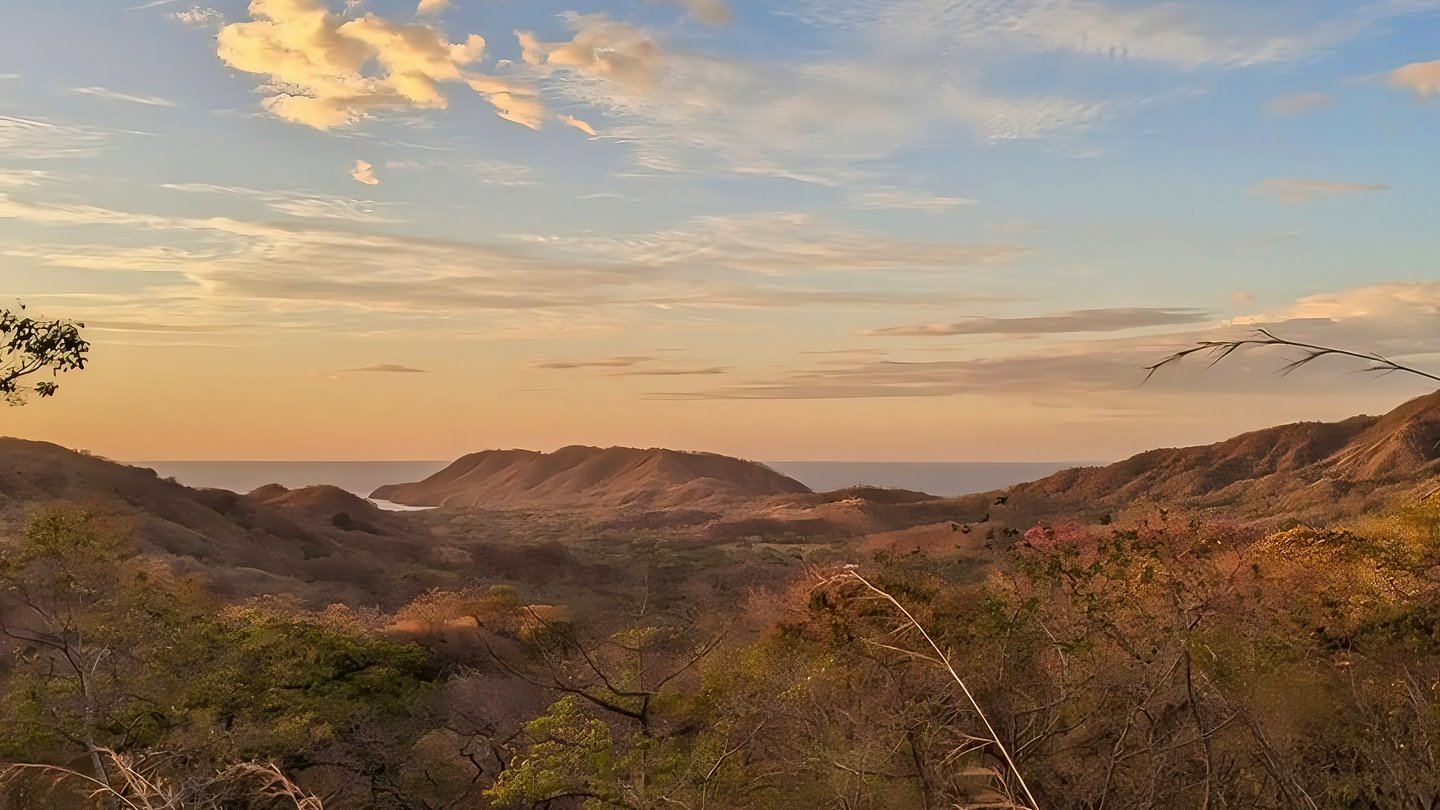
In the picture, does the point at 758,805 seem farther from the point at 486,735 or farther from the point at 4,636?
the point at 4,636

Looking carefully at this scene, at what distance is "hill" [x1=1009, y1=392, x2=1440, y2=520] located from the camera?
8731 centimetres

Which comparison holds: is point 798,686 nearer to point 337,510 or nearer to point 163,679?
point 163,679

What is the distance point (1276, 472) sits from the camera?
11369 centimetres

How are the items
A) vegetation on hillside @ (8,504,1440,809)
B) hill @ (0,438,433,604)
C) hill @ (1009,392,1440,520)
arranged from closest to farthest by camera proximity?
vegetation on hillside @ (8,504,1440,809)
hill @ (0,438,433,604)
hill @ (1009,392,1440,520)

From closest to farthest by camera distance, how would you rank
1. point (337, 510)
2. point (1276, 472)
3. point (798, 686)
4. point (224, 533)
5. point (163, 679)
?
point (798, 686), point (163, 679), point (224, 533), point (1276, 472), point (337, 510)

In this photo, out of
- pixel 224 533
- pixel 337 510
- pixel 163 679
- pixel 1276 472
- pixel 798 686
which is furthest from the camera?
pixel 337 510

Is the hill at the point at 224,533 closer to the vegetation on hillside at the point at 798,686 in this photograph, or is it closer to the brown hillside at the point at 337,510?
the brown hillside at the point at 337,510

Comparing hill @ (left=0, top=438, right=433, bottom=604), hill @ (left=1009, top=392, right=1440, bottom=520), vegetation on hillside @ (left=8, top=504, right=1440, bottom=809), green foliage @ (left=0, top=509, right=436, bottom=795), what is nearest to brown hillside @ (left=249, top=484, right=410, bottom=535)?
hill @ (left=0, top=438, right=433, bottom=604)

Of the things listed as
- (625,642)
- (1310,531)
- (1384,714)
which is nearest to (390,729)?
(625,642)

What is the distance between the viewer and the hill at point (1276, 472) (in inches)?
3438

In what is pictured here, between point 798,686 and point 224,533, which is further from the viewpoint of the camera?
point 224,533

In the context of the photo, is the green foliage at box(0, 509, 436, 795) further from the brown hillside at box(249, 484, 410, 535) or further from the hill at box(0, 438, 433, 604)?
the brown hillside at box(249, 484, 410, 535)

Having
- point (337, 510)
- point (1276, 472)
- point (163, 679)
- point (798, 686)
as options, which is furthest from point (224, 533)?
point (1276, 472)

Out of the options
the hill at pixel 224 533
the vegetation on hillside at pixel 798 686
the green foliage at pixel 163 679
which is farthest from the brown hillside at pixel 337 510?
the green foliage at pixel 163 679
